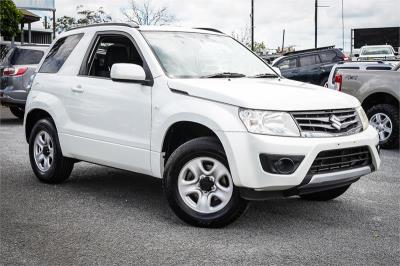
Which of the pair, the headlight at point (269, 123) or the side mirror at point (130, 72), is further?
the side mirror at point (130, 72)

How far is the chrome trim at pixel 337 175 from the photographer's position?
4895 mm

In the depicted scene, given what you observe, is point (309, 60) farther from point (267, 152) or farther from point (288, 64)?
point (267, 152)

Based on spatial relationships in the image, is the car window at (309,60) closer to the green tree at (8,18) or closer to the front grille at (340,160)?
the front grille at (340,160)

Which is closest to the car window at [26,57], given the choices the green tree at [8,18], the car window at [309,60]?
the car window at [309,60]

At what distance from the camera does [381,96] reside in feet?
34.2

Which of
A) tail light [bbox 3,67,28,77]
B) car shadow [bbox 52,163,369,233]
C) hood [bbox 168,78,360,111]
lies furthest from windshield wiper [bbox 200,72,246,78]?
tail light [bbox 3,67,28,77]

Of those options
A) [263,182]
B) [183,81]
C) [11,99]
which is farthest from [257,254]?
[11,99]

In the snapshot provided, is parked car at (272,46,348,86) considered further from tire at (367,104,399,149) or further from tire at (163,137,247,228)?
tire at (163,137,247,228)

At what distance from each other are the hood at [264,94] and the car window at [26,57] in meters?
9.54

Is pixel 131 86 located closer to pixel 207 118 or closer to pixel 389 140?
pixel 207 118

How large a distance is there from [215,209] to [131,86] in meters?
1.49

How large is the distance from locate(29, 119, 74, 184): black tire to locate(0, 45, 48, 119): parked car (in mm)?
7044

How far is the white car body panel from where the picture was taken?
4.80 metres

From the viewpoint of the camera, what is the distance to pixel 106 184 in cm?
716
